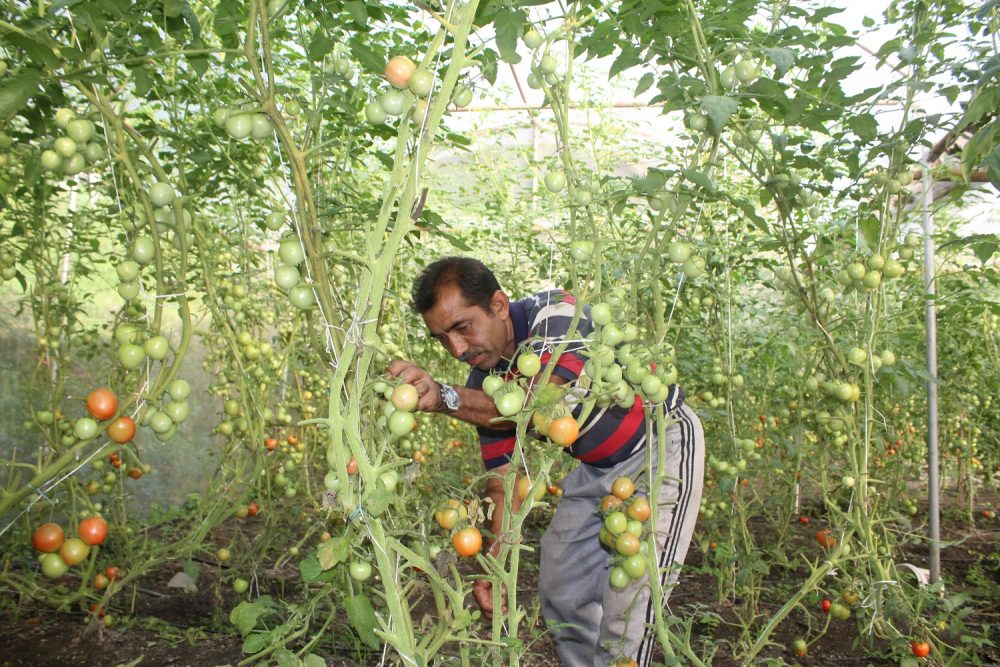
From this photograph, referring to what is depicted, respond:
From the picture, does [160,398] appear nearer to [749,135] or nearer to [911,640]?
[749,135]

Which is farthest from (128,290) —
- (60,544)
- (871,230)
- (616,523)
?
(871,230)

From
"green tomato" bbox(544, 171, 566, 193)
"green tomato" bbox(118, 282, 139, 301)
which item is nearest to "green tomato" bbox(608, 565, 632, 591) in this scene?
"green tomato" bbox(544, 171, 566, 193)

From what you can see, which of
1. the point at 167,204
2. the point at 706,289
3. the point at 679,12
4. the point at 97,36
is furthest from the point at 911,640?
the point at 97,36

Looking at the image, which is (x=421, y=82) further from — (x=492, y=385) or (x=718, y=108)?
(x=718, y=108)

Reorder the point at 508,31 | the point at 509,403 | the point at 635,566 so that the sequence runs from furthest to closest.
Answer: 1. the point at 635,566
2. the point at 508,31
3. the point at 509,403

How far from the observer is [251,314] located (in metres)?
2.66

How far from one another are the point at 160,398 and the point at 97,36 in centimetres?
70

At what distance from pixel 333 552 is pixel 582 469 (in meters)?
1.51

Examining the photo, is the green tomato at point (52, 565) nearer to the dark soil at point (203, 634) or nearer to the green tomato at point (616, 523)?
the dark soil at point (203, 634)

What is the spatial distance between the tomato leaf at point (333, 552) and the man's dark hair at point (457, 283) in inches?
46.3

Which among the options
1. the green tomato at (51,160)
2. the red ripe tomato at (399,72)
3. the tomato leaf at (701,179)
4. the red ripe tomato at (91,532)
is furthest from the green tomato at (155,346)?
the tomato leaf at (701,179)

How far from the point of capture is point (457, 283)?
210 centimetres

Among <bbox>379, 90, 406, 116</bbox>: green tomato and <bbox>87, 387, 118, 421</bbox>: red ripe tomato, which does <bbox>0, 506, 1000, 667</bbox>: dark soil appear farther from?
<bbox>379, 90, 406, 116</bbox>: green tomato

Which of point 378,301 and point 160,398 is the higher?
point 378,301
